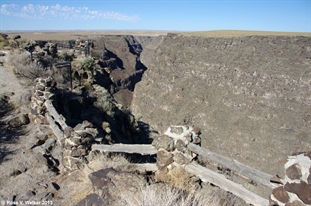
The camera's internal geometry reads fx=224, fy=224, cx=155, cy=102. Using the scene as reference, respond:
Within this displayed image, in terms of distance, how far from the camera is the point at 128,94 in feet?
252

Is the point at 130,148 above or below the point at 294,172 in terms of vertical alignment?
below

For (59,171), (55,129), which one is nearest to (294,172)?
(59,171)

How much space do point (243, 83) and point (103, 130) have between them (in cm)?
4996

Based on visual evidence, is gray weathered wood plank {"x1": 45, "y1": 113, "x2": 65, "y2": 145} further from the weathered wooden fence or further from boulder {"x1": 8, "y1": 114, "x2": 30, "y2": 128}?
boulder {"x1": 8, "y1": 114, "x2": 30, "y2": 128}

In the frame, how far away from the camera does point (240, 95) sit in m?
53.4

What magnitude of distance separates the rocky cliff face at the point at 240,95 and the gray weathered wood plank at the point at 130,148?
36.9 metres

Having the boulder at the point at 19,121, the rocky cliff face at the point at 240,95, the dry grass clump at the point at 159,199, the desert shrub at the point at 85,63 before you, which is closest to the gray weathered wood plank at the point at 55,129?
the boulder at the point at 19,121

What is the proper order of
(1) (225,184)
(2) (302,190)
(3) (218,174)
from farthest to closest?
(3) (218,174) < (1) (225,184) < (2) (302,190)

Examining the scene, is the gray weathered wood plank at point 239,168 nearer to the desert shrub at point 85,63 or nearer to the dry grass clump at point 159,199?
the dry grass clump at point 159,199

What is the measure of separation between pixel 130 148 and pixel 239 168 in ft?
7.95

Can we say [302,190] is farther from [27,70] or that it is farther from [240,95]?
[240,95]

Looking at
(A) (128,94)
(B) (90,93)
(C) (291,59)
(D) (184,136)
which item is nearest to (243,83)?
(C) (291,59)

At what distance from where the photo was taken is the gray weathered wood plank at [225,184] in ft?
12.0

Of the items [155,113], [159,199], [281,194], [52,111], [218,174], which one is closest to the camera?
[281,194]
